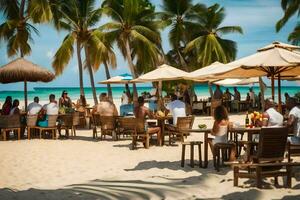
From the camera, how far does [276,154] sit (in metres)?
6.45

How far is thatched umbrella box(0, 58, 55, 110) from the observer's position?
47.5 feet

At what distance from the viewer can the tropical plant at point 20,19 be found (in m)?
18.2

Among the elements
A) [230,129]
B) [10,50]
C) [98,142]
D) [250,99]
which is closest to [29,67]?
[98,142]

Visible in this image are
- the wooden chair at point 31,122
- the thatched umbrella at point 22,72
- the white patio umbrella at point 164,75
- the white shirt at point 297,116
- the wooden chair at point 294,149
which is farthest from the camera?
the thatched umbrella at point 22,72

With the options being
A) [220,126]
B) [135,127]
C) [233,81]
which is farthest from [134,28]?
[220,126]

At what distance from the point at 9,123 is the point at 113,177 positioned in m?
6.75

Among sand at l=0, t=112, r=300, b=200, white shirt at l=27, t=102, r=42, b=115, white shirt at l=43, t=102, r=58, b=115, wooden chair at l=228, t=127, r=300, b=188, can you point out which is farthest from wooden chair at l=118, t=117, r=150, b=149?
wooden chair at l=228, t=127, r=300, b=188

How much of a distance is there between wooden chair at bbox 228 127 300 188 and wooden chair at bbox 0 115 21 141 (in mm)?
8525

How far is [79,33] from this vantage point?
77.8ft

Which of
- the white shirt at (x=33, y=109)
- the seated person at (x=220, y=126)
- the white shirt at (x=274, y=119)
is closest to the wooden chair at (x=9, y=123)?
the white shirt at (x=33, y=109)

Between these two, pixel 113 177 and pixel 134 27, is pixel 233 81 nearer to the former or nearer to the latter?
pixel 134 27

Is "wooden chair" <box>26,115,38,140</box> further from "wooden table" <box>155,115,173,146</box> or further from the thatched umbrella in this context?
"wooden table" <box>155,115,173,146</box>

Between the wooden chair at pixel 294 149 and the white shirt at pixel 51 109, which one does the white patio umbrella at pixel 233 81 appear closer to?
the white shirt at pixel 51 109

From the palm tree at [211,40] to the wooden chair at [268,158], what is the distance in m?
20.6
